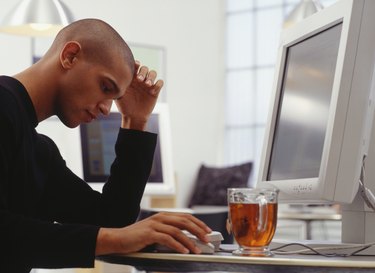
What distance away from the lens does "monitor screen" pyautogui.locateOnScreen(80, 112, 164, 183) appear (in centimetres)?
305

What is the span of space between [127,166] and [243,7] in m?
6.34

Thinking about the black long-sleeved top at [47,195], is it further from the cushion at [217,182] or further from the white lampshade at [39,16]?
the cushion at [217,182]

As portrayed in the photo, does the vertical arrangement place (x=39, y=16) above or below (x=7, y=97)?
above

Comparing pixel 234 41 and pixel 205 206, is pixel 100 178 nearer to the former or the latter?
pixel 205 206

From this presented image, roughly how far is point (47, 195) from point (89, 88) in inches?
14.3

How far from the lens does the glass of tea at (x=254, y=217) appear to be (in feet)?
4.15

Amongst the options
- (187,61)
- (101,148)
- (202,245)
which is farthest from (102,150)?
(187,61)

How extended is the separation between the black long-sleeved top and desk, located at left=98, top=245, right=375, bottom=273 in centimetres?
9

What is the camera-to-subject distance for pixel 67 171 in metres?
1.74

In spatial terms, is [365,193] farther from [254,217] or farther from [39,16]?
[39,16]

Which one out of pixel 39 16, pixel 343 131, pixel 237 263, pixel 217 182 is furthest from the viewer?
pixel 217 182

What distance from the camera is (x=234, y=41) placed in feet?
25.9

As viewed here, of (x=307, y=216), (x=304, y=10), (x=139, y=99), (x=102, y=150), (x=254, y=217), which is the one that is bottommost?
(x=307, y=216)

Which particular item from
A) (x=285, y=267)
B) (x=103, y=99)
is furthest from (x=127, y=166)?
(x=285, y=267)
